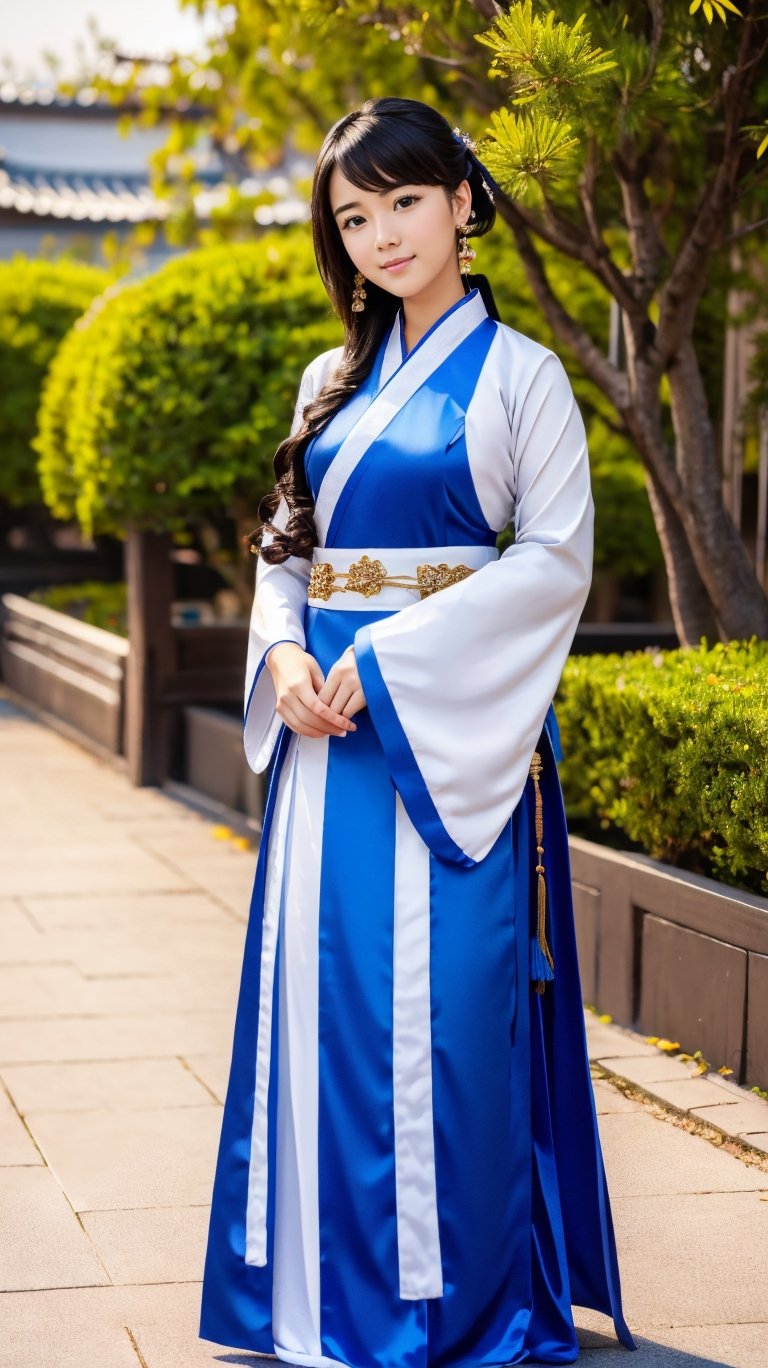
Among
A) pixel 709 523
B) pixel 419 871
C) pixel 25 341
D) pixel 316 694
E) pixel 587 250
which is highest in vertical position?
pixel 25 341

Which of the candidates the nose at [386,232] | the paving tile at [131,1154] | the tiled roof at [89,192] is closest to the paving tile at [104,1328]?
the paving tile at [131,1154]

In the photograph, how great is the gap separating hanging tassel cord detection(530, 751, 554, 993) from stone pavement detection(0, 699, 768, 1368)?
64 cm

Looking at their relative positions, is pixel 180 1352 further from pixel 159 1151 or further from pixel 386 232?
pixel 386 232

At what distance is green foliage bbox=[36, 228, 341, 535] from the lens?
745 centimetres

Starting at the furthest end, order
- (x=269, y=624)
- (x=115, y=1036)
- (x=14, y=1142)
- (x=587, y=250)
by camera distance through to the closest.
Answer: (x=587, y=250) → (x=115, y=1036) → (x=14, y=1142) → (x=269, y=624)

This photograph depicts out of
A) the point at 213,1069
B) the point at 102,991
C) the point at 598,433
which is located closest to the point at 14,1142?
the point at 213,1069

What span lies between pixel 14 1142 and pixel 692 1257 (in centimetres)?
151

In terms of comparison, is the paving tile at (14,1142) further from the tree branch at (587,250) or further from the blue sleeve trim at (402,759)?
the tree branch at (587,250)

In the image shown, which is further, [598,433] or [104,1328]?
[598,433]

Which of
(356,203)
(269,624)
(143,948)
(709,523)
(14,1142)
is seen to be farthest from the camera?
(143,948)

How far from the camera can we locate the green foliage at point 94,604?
32.7 ft

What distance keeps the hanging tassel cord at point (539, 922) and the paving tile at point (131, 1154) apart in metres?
1.11

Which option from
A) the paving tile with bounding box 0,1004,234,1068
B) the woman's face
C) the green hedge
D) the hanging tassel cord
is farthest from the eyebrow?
the paving tile with bounding box 0,1004,234,1068

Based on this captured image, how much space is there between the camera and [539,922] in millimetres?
2828
